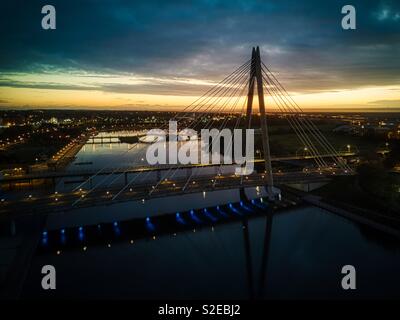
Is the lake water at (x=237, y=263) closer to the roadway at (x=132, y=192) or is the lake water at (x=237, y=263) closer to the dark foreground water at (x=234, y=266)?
the dark foreground water at (x=234, y=266)

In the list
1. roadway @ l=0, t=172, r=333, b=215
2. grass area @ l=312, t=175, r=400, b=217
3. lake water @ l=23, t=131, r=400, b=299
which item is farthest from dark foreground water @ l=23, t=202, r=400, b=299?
roadway @ l=0, t=172, r=333, b=215

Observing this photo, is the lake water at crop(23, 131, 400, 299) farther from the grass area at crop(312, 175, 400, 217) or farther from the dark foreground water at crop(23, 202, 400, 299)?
the grass area at crop(312, 175, 400, 217)

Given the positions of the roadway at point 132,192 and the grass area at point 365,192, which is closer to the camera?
the roadway at point 132,192

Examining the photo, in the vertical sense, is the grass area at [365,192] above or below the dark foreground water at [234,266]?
above

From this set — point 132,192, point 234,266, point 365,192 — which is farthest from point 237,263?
point 365,192

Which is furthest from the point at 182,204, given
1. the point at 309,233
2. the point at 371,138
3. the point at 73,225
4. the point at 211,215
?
the point at 371,138

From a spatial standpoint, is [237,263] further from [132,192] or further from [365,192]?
[365,192]

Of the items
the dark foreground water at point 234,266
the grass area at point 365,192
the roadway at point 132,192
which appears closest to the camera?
the dark foreground water at point 234,266

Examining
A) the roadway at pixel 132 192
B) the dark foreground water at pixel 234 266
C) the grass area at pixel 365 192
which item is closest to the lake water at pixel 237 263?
the dark foreground water at pixel 234 266

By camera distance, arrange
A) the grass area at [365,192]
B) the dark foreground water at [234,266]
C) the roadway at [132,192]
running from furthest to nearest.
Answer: the grass area at [365,192]
the roadway at [132,192]
the dark foreground water at [234,266]
